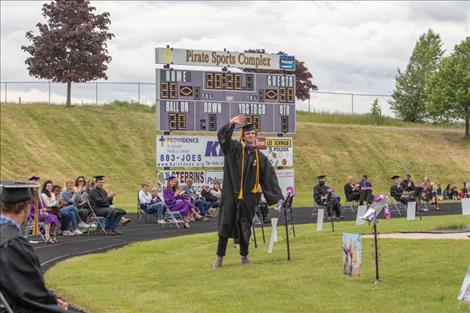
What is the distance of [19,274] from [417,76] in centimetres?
6426

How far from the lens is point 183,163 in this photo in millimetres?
31062

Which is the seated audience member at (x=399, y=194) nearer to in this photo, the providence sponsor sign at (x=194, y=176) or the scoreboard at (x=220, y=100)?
the scoreboard at (x=220, y=100)

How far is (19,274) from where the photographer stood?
18.1 feet

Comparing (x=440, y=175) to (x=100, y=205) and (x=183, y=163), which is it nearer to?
(x=183, y=163)

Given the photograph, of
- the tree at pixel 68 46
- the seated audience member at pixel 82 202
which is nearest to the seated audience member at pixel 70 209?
the seated audience member at pixel 82 202

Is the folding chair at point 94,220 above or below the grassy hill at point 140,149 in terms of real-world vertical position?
below

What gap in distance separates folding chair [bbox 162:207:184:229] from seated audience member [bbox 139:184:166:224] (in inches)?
6.0

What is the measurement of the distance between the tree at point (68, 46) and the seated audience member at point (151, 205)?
26.7 metres

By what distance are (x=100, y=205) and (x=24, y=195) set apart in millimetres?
16176

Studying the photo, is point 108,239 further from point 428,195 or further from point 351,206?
point 428,195

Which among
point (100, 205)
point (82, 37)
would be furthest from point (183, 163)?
point (82, 37)

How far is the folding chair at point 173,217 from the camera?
25.2 m

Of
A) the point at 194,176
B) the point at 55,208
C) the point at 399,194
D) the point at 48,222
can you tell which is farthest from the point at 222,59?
the point at 48,222

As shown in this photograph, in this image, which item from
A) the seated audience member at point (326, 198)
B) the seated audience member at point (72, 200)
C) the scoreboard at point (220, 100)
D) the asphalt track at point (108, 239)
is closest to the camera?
the asphalt track at point (108, 239)
